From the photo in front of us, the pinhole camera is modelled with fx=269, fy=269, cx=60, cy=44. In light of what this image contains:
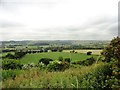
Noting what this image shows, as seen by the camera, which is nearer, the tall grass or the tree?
the tall grass

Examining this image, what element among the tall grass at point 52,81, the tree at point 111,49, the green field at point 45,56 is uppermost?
the tree at point 111,49

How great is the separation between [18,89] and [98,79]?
6.77ft

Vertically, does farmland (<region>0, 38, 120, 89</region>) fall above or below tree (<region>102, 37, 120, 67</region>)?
below

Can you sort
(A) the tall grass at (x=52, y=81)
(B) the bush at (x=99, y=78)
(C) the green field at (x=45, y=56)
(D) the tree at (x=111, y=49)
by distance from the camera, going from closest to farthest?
(B) the bush at (x=99, y=78), (A) the tall grass at (x=52, y=81), (D) the tree at (x=111, y=49), (C) the green field at (x=45, y=56)

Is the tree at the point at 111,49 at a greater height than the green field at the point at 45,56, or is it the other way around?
the tree at the point at 111,49

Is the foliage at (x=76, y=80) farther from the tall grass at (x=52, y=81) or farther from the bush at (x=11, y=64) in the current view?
the bush at (x=11, y=64)

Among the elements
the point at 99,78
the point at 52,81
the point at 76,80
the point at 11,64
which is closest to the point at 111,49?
the point at 99,78

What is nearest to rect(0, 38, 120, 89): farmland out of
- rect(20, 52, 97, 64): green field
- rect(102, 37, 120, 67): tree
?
rect(20, 52, 97, 64): green field

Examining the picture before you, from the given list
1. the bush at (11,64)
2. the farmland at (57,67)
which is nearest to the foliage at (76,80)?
the farmland at (57,67)

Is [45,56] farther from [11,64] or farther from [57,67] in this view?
[11,64]

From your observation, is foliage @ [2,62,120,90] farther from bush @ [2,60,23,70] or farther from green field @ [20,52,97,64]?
green field @ [20,52,97,64]

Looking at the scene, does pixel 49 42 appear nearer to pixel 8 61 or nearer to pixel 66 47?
pixel 66 47

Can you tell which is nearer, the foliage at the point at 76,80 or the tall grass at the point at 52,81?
the foliage at the point at 76,80

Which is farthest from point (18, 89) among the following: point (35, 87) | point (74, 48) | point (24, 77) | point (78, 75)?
point (74, 48)
